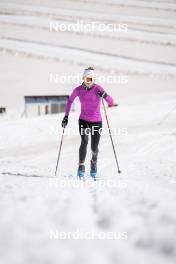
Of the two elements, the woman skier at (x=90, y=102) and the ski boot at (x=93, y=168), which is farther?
the ski boot at (x=93, y=168)

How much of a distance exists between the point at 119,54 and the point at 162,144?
2590 centimetres

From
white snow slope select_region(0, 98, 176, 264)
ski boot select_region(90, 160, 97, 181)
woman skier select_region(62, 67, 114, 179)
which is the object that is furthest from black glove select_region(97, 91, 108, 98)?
white snow slope select_region(0, 98, 176, 264)

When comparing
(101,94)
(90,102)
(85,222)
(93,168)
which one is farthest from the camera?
(93,168)

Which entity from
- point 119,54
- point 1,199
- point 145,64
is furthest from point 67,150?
point 119,54

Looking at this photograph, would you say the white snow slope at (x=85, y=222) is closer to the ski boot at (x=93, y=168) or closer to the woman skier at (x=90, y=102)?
the ski boot at (x=93, y=168)

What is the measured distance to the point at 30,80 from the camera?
1164 inches

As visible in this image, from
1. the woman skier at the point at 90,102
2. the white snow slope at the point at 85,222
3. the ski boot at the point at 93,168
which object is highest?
A: the woman skier at the point at 90,102

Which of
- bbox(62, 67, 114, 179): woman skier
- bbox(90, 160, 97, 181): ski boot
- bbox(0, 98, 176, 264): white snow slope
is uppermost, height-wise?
bbox(62, 67, 114, 179): woman skier

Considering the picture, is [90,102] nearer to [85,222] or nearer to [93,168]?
[93,168]

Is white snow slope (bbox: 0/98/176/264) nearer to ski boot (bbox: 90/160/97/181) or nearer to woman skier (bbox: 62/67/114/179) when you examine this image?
ski boot (bbox: 90/160/97/181)

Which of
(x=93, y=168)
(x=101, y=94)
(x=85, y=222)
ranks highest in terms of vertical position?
(x=101, y=94)

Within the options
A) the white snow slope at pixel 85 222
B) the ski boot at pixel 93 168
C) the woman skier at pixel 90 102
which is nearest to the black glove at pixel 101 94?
the woman skier at pixel 90 102

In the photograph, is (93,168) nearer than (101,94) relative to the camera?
No

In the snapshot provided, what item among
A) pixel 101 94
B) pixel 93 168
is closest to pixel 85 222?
pixel 101 94
